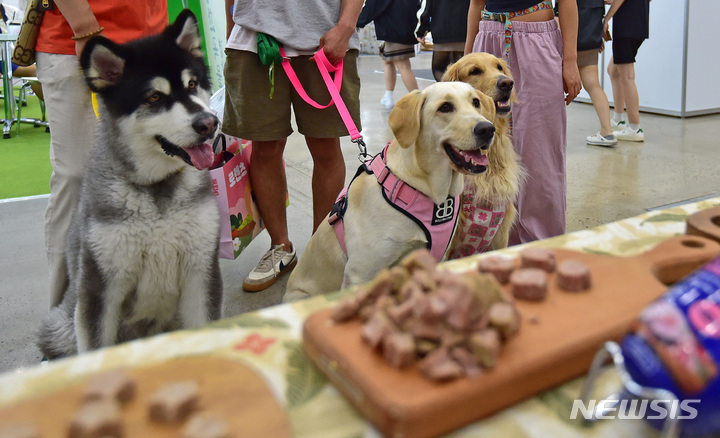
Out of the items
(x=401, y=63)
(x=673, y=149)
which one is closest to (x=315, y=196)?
(x=673, y=149)

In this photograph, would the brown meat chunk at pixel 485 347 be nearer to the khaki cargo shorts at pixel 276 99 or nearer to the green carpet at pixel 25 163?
the khaki cargo shorts at pixel 276 99

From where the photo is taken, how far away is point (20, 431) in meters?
0.64

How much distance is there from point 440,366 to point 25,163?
20.6 ft

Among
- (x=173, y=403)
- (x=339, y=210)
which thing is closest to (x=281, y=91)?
(x=339, y=210)

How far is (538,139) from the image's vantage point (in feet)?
8.94

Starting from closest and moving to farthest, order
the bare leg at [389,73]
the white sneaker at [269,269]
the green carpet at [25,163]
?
1. the white sneaker at [269,269]
2. the green carpet at [25,163]
3. the bare leg at [389,73]

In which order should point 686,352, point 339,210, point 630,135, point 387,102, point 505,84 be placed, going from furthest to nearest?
point 387,102
point 630,135
point 505,84
point 339,210
point 686,352

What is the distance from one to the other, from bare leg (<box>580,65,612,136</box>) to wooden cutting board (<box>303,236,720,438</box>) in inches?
190

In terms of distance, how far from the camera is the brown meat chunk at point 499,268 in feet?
3.11

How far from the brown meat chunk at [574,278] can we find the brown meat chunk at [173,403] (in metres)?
0.59

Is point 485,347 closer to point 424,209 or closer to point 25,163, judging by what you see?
point 424,209

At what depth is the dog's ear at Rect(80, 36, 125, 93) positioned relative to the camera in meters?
1.50

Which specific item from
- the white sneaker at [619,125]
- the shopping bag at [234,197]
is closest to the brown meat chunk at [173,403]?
the shopping bag at [234,197]

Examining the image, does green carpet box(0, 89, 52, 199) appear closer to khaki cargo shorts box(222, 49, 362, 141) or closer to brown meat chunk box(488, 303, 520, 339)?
khaki cargo shorts box(222, 49, 362, 141)
